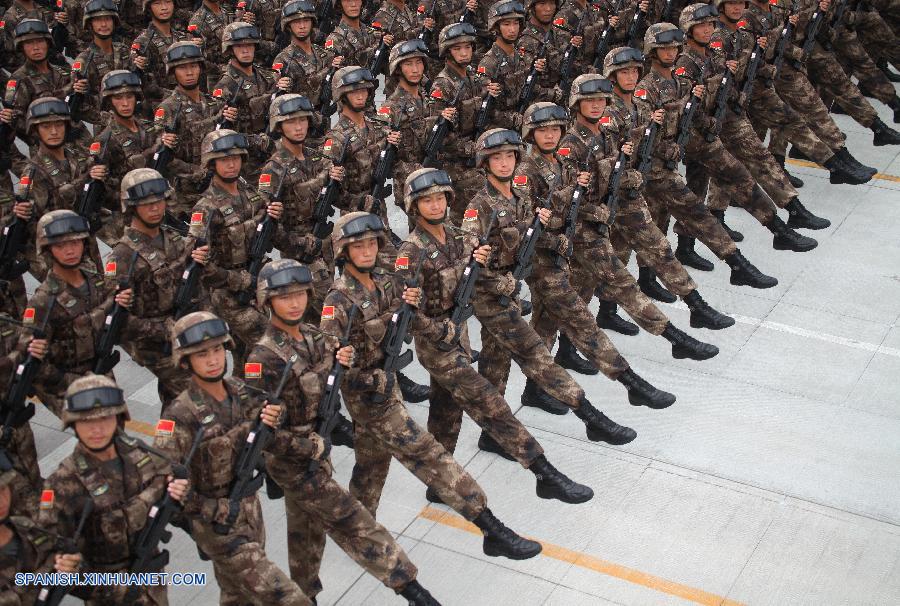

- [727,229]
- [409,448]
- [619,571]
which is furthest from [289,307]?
[727,229]

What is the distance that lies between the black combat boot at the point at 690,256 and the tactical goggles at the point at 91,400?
24.4 feet

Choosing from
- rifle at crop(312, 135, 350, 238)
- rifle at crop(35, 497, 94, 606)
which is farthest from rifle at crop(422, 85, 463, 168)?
rifle at crop(35, 497, 94, 606)

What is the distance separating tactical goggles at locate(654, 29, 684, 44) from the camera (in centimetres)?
1192

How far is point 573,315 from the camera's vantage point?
402 inches

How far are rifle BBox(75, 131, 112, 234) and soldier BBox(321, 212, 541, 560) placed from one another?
139 inches

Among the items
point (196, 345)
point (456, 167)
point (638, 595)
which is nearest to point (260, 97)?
point (456, 167)

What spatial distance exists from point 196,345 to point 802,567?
14.8 ft

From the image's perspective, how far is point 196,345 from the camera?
24.2 feet

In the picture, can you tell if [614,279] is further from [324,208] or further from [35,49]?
[35,49]

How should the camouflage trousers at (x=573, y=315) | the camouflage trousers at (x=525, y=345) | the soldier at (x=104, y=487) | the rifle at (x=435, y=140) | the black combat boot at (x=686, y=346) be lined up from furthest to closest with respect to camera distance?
1. the rifle at (x=435, y=140)
2. the black combat boot at (x=686, y=346)
3. the camouflage trousers at (x=573, y=315)
4. the camouflage trousers at (x=525, y=345)
5. the soldier at (x=104, y=487)

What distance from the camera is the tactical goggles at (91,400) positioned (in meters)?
6.87

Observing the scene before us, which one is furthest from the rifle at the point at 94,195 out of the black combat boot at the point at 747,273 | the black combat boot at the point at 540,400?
the black combat boot at the point at 747,273

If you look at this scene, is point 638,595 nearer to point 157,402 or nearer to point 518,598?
point 518,598

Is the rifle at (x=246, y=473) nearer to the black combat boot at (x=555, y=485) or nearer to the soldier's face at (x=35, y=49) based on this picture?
the black combat boot at (x=555, y=485)
